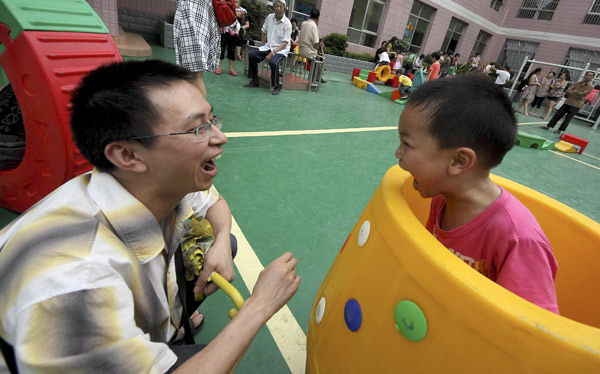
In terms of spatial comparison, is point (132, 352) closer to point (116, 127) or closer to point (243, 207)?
point (116, 127)

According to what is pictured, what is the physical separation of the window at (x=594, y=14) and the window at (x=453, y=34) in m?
6.25

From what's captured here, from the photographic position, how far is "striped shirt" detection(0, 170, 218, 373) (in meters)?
0.59

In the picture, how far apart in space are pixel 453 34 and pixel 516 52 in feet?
18.6

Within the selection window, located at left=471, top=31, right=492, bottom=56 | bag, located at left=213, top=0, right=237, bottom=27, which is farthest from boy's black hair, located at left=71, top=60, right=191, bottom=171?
window, located at left=471, top=31, right=492, bottom=56

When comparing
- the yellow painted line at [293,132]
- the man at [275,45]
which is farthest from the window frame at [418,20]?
the yellow painted line at [293,132]

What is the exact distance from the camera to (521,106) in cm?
1294

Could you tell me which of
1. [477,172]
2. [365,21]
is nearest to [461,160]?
[477,172]

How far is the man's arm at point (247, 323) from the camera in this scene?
2.47ft

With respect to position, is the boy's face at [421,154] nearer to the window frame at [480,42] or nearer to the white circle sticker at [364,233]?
the white circle sticker at [364,233]

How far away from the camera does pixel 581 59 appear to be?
17.8 meters

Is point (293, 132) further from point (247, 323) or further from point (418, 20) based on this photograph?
point (418, 20)

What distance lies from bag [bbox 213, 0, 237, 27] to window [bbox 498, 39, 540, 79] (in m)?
23.7

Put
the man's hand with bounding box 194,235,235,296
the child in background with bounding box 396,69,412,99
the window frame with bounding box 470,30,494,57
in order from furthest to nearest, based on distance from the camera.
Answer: the window frame with bounding box 470,30,494,57
the child in background with bounding box 396,69,412,99
the man's hand with bounding box 194,235,235,296

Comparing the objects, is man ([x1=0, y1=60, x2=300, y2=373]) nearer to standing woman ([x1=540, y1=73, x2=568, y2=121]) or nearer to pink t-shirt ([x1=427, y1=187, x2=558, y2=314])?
pink t-shirt ([x1=427, y1=187, x2=558, y2=314])
